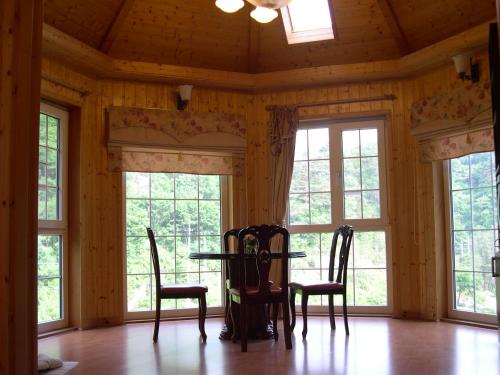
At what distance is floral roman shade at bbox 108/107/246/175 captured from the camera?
19.3 feet

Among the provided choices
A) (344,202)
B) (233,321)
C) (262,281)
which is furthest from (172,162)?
(262,281)

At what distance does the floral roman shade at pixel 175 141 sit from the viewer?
19.3ft

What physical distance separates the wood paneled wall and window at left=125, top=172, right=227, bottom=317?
0.66 ft

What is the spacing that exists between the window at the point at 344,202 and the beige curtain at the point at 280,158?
0.22 m

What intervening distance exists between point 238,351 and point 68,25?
3.30 m

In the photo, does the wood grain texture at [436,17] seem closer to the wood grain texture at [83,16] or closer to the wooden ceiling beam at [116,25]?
the wooden ceiling beam at [116,25]

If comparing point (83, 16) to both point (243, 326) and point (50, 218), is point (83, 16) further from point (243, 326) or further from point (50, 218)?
point (243, 326)

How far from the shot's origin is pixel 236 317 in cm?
482

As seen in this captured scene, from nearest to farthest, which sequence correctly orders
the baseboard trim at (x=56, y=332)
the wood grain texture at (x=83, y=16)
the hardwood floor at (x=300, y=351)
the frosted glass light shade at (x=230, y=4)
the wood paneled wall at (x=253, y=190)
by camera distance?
the hardwood floor at (x=300, y=351) < the frosted glass light shade at (x=230, y=4) < the wood grain texture at (x=83, y=16) < the baseboard trim at (x=56, y=332) < the wood paneled wall at (x=253, y=190)

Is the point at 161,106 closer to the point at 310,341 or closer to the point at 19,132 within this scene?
the point at 310,341

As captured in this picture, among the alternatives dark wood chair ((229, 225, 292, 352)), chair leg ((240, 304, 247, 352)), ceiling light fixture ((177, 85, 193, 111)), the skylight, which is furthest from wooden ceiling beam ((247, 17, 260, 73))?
chair leg ((240, 304, 247, 352))

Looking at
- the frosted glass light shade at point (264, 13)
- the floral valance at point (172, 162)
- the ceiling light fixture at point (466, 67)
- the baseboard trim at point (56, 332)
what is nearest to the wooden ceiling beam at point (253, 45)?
the floral valance at point (172, 162)

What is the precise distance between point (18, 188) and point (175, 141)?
11.0 feet

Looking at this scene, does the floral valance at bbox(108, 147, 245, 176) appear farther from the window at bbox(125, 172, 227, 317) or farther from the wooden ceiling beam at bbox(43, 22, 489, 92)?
the wooden ceiling beam at bbox(43, 22, 489, 92)
